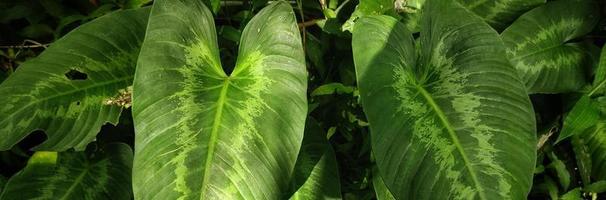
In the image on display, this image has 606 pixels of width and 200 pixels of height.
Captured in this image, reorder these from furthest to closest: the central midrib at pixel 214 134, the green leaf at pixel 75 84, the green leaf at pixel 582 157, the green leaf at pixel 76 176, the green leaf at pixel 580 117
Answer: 1. the green leaf at pixel 582 157
2. the green leaf at pixel 580 117
3. the green leaf at pixel 76 176
4. the green leaf at pixel 75 84
5. the central midrib at pixel 214 134

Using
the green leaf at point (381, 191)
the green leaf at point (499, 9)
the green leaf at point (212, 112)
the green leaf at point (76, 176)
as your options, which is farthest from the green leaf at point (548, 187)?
the green leaf at point (76, 176)

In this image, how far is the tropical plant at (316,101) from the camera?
36.2 inches

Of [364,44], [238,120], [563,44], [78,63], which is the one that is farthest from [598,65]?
[78,63]

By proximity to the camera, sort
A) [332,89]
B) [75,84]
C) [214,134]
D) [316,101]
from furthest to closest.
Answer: [316,101], [332,89], [75,84], [214,134]

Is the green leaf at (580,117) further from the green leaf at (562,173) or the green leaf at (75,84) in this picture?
the green leaf at (75,84)

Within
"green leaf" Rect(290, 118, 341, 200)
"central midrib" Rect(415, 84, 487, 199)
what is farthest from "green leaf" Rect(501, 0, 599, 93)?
"green leaf" Rect(290, 118, 341, 200)

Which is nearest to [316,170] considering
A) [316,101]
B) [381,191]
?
[381,191]

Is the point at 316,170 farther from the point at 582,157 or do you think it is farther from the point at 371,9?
the point at 582,157

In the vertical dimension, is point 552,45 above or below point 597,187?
above

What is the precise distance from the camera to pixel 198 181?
87 cm

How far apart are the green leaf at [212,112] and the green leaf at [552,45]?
21.0 inches

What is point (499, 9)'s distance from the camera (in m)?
1.38

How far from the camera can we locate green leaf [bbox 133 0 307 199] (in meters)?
0.89

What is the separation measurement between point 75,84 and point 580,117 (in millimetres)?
1053
